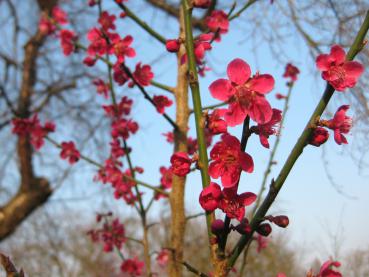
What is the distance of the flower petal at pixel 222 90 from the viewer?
0.87 m

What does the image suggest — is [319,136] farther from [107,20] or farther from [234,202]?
[107,20]

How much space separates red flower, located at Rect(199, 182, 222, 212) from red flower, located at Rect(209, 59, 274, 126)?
137 millimetres

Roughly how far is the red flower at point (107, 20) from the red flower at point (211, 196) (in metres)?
1.71

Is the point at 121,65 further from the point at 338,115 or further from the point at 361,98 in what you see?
the point at 361,98

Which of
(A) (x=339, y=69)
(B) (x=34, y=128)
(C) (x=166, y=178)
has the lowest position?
(A) (x=339, y=69)

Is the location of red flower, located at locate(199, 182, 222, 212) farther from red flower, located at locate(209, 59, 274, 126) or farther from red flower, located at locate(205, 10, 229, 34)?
red flower, located at locate(205, 10, 229, 34)

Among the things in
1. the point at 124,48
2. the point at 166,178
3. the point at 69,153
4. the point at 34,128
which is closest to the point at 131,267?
the point at 166,178

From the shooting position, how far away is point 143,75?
1979 millimetres

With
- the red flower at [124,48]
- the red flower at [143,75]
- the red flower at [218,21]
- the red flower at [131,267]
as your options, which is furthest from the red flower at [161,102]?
the red flower at [131,267]

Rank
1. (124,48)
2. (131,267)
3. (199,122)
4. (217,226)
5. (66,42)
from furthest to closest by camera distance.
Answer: (131,267), (66,42), (124,48), (199,122), (217,226)

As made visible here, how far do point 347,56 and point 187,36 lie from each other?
377mm

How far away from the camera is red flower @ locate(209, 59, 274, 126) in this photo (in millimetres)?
842

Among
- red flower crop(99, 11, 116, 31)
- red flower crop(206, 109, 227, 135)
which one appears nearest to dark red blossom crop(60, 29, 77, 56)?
red flower crop(99, 11, 116, 31)

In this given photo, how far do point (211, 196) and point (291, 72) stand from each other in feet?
7.31
